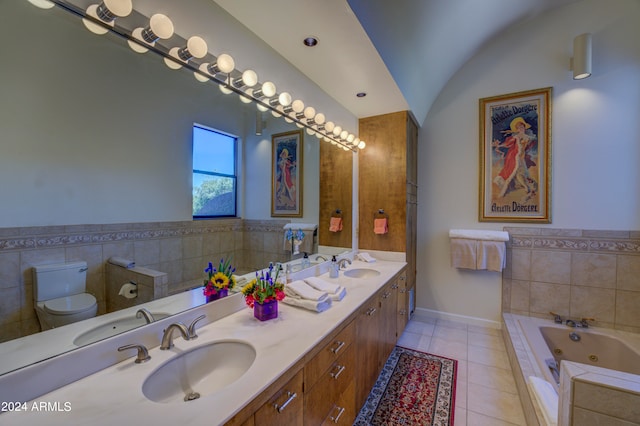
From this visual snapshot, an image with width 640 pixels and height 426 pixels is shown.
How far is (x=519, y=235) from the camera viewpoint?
9.57 feet

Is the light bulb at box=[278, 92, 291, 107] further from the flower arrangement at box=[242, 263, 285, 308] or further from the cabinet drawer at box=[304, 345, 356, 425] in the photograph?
the cabinet drawer at box=[304, 345, 356, 425]

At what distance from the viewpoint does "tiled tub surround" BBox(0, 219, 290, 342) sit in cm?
80

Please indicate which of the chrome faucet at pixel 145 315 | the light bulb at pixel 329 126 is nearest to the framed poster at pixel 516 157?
the light bulb at pixel 329 126

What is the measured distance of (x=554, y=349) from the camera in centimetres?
254

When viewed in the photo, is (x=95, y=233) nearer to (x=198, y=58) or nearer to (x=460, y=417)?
(x=198, y=58)

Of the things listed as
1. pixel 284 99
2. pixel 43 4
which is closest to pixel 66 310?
pixel 43 4

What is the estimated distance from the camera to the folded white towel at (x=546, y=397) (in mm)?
1424

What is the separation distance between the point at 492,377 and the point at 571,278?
1.42 meters

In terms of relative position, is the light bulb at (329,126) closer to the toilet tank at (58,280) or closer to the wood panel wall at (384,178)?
the wood panel wall at (384,178)

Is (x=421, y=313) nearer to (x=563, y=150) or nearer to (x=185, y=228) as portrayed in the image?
(x=563, y=150)

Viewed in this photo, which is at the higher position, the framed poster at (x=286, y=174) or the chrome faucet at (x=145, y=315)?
the framed poster at (x=286, y=174)

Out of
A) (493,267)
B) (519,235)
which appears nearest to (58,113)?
(493,267)

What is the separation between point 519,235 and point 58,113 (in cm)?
372

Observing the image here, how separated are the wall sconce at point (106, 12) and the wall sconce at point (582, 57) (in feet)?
11.6
